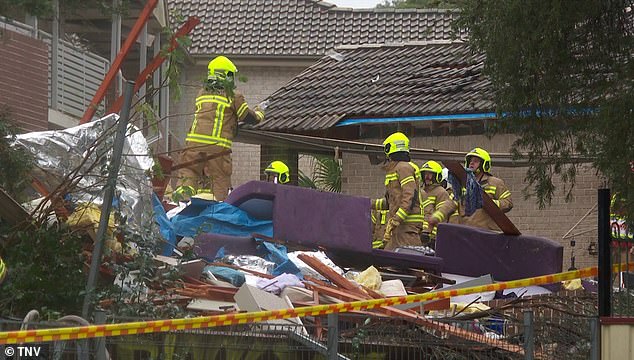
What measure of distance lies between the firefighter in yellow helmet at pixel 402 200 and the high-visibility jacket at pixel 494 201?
61 cm

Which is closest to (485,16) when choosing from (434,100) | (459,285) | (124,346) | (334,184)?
(459,285)

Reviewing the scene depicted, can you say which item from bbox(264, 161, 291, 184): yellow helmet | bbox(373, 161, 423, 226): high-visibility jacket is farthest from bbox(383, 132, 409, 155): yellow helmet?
bbox(264, 161, 291, 184): yellow helmet

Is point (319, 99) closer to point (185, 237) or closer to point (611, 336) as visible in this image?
point (185, 237)

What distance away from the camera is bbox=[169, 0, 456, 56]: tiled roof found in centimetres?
3656

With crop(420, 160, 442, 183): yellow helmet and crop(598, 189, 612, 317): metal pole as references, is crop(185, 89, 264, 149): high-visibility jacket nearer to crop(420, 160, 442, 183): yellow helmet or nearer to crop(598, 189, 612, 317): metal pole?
crop(420, 160, 442, 183): yellow helmet

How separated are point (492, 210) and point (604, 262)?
648 centimetres

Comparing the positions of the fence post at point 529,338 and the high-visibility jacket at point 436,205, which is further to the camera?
the high-visibility jacket at point 436,205

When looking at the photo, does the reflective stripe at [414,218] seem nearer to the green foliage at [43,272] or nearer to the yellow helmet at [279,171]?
the yellow helmet at [279,171]

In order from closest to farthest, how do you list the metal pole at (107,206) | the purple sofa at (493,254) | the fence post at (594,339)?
the fence post at (594,339) → the metal pole at (107,206) → the purple sofa at (493,254)

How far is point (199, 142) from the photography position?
56.7 feet

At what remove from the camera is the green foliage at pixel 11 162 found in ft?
34.7

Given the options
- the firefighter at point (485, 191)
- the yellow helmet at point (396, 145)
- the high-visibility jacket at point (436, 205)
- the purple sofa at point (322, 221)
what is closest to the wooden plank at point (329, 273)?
the purple sofa at point (322, 221)

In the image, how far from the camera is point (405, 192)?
56.9 feet

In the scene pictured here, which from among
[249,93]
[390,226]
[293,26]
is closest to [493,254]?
[390,226]
